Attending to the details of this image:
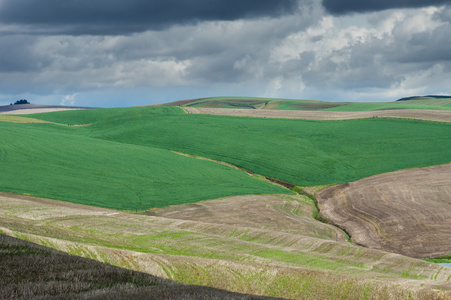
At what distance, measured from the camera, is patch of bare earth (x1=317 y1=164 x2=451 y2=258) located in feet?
138

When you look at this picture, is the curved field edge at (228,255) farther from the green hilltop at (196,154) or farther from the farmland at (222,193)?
the green hilltop at (196,154)

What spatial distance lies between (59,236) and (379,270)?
17.8 metres

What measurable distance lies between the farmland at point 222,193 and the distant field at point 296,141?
11.4 inches

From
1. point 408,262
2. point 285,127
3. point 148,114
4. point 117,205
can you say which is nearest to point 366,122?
point 285,127

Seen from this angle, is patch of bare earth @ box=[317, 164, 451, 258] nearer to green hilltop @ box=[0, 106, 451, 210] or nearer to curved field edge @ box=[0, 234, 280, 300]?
green hilltop @ box=[0, 106, 451, 210]

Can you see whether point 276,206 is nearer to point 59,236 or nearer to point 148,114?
point 59,236

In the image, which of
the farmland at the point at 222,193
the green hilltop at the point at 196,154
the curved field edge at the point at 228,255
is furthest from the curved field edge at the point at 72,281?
the green hilltop at the point at 196,154

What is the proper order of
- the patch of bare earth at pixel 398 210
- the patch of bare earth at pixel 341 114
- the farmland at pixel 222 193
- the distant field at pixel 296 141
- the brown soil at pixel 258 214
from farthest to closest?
the patch of bare earth at pixel 341 114
the distant field at pixel 296 141
the brown soil at pixel 258 214
the patch of bare earth at pixel 398 210
the farmland at pixel 222 193

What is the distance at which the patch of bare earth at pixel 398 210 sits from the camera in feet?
138

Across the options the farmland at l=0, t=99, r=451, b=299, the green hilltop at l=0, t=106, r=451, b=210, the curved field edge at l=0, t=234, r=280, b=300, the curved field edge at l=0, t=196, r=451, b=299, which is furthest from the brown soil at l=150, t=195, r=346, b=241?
the curved field edge at l=0, t=234, r=280, b=300

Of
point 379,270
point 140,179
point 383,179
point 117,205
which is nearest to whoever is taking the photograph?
point 379,270

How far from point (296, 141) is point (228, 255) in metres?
51.0

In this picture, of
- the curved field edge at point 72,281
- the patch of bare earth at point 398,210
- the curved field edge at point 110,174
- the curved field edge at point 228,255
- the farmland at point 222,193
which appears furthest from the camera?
the curved field edge at point 110,174

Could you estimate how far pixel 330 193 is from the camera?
57156 millimetres
